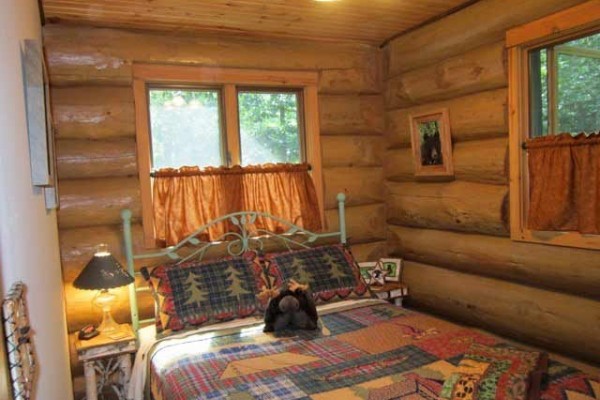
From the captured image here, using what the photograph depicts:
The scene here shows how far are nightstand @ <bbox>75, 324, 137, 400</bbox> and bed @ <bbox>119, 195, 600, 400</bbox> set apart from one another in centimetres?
10

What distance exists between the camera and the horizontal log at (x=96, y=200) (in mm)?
3020

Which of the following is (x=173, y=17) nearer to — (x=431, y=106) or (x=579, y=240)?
(x=431, y=106)

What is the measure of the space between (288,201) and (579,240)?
6.42ft

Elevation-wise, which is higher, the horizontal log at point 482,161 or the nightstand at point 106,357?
the horizontal log at point 482,161

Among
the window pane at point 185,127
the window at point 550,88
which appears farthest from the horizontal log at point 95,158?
the window at point 550,88

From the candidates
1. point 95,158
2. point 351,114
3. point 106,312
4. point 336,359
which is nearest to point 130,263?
point 106,312

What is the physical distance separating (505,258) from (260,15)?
2.24m

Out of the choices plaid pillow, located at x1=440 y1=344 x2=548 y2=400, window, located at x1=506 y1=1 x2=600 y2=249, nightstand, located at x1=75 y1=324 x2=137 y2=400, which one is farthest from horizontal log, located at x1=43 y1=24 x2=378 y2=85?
plaid pillow, located at x1=440 y1=344 x2=548 y2=400

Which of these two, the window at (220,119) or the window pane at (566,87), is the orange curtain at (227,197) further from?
the window pane at (566,87)

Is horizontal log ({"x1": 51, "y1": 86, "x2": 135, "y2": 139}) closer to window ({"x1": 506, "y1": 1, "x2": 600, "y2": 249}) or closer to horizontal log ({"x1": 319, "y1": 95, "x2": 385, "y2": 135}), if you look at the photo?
horizontal log ({"x1": 319, "y1": 95, "x2": 385, "y2": 135})

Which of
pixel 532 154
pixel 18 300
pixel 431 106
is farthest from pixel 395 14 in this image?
pixel 18 300

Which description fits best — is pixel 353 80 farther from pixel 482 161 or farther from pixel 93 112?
pixel 93 112

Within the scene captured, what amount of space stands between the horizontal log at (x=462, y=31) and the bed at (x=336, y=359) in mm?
1762

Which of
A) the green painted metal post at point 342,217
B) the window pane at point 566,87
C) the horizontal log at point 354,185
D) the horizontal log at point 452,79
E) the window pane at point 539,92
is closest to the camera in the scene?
the window pane at point 566,87
